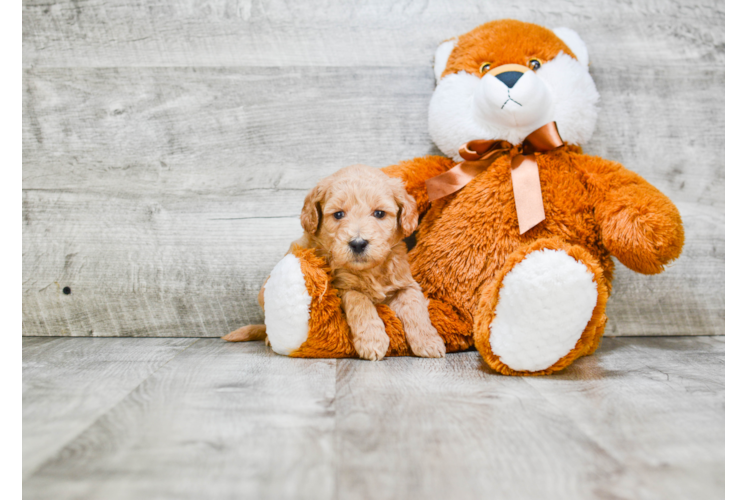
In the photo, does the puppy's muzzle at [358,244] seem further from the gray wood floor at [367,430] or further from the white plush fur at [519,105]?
the white plush fur at [519,105]

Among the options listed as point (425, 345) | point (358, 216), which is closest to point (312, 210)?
point (358, 216)

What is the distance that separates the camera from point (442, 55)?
1.20 m

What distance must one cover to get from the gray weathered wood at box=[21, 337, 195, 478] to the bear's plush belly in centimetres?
59

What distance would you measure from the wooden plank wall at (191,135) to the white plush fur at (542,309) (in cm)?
51

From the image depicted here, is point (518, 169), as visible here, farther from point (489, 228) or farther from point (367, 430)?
point (367, 430)

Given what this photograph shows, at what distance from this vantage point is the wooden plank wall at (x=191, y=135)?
1.28 meters

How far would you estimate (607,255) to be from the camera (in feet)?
3.50

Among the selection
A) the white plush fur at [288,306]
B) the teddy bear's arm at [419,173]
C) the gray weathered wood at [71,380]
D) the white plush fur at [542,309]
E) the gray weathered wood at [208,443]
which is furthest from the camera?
the teddy bear's arm at [419,173]

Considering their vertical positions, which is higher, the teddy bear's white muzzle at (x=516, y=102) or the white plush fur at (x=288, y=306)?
the teddy bear's white muzzle at (x=516, y=102)

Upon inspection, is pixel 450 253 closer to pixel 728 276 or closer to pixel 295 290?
pixel 295 290

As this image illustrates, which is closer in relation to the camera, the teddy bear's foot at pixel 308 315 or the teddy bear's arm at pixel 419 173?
the teddy bear's foot at pixel 308 315

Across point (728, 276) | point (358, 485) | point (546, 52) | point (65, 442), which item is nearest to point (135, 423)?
point (65, 442)

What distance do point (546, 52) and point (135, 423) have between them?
102cm

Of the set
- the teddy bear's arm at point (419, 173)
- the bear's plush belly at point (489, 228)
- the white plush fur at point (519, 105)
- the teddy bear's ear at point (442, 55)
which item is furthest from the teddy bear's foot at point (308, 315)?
the teddy bear's ear at point (442, 55)
